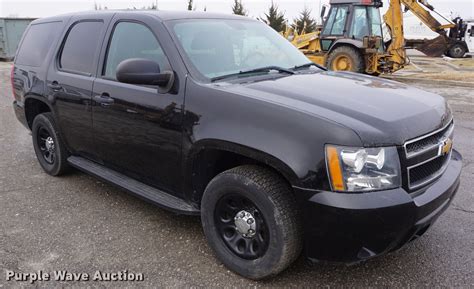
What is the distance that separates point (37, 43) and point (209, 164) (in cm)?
300

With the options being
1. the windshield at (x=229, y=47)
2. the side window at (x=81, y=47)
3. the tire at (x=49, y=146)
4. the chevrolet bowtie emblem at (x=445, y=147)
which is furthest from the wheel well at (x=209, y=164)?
the tire at (x=49, y=146)

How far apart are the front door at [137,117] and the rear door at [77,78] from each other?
16 centimetres

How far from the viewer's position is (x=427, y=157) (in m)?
2.53

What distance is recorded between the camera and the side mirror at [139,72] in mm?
2875

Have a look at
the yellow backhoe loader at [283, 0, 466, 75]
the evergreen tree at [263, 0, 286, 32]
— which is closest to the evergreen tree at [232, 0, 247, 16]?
the evergreen tree at [263, 0, 286, 32]

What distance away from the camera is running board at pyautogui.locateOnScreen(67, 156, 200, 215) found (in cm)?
308

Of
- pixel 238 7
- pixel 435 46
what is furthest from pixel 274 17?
pixel 435 46

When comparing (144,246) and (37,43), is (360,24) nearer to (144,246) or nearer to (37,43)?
(37,43)

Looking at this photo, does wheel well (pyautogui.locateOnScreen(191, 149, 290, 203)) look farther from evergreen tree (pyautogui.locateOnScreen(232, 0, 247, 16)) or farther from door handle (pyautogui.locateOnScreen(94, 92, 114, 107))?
evergreen tree (pyautogui.locateOnScreen(232, 0, 247, 16))

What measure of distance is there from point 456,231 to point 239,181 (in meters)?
2.02

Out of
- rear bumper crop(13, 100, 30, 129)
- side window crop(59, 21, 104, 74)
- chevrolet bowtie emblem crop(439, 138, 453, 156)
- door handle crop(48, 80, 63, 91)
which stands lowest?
rear bumper crop(13, 100, 30, 129)

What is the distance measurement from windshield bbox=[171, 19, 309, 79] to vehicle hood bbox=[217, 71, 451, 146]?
340 mm

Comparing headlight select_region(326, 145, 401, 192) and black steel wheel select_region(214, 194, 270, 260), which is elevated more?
headlight select_region(326, 145, 401, 192)

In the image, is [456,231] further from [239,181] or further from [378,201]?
[239,181]
